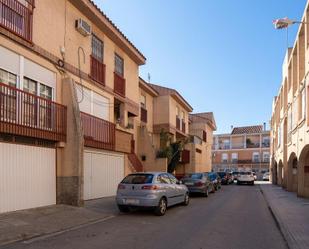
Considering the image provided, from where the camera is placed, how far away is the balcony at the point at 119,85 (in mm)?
18669

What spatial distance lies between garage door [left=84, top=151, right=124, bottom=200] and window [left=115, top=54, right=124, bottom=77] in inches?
178

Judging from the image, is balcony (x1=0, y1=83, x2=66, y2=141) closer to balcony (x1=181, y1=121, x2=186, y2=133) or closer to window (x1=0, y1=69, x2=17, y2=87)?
window (x1=0, y1=69, x2=17, y2=87)

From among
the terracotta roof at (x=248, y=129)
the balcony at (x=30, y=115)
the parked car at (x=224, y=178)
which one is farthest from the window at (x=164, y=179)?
the terracotta roof at (x=248, y=129)

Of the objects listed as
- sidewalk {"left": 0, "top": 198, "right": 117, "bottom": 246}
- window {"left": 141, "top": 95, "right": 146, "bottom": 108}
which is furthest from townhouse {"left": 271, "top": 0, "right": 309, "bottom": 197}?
sidewalk {"left": 0, "top": 198, "right": 117, "bottom": 246}

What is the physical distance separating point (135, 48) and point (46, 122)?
9.32 m

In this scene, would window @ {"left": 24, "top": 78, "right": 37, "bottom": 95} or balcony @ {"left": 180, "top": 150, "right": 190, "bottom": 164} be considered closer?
window @ {"left": 24, "top": 78, "right": 37, "bottom": 95}

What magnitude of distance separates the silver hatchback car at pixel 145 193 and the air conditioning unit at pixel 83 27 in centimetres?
679

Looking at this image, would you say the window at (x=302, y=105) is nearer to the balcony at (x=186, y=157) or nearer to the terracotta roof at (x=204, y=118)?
the balcony at (x=186, y=157)

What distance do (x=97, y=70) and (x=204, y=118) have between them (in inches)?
1075

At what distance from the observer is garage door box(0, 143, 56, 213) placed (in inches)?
426

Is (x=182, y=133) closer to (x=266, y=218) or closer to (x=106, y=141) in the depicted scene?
(x=106, y=141)

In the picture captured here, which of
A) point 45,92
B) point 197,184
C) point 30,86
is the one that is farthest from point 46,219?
point 197,184

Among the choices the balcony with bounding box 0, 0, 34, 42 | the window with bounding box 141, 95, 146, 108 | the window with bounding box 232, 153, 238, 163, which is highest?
the balcony with bounding box 0, 0, 34, 42

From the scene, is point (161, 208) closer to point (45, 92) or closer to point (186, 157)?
point (45, 92)
